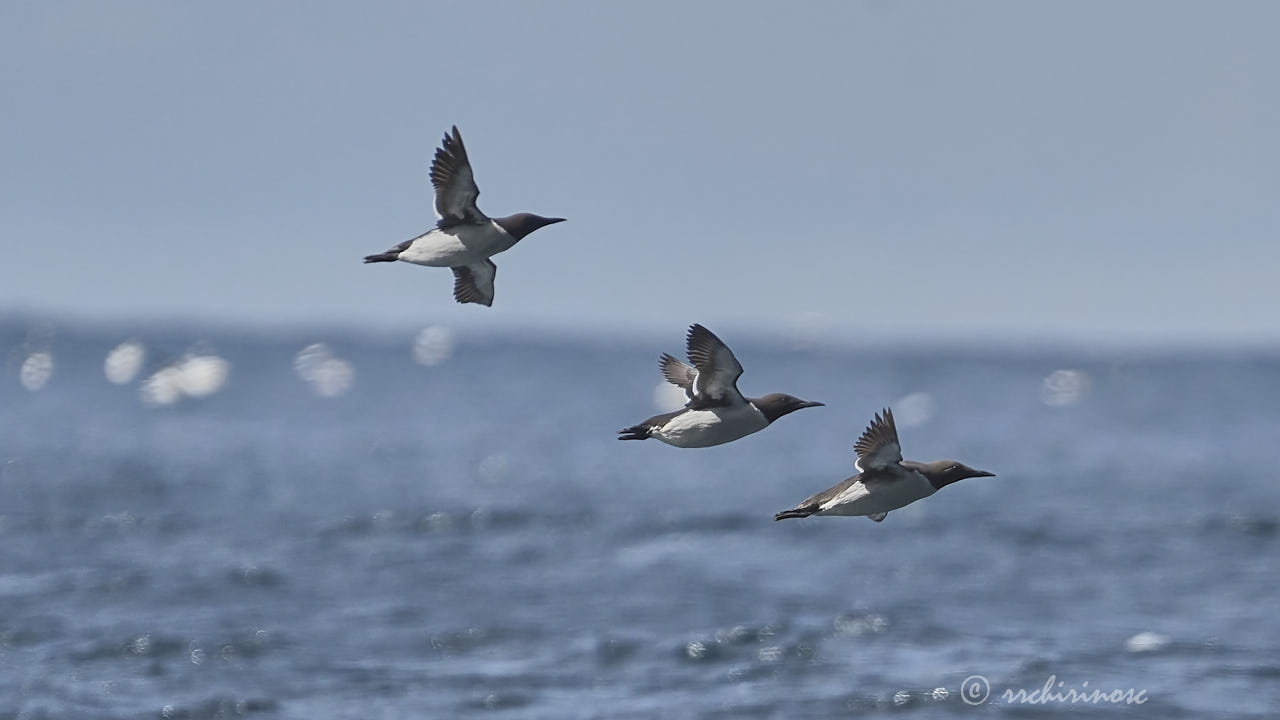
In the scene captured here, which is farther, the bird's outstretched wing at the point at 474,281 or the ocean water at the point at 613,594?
the ocean water at the point at 613,594

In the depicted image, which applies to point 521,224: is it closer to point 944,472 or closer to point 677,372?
point 677,372

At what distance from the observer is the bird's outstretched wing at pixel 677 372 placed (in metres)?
22.8

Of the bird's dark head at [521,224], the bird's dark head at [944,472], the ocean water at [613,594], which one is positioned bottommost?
the ocean water at [613,594]

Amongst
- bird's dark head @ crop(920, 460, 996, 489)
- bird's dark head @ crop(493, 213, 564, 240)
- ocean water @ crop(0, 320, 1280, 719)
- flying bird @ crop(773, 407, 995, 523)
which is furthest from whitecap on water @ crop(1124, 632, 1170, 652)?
bird's dark head @ crop(493, 213, 564, 240)

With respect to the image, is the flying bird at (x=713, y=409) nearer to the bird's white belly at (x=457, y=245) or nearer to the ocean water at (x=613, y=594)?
the bird's white belly at (x=457, y=245)

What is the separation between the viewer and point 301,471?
188250 mm

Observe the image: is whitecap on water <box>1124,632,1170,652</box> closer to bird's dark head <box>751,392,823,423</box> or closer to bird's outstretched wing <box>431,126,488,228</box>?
bird's dark head <box>751,392,823,423</box>

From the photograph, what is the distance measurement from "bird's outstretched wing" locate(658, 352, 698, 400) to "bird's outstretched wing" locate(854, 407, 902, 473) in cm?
335

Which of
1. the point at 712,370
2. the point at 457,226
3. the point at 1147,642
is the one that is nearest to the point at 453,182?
the point at 457,226

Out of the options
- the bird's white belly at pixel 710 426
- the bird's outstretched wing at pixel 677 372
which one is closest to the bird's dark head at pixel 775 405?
the bird's white belly at pixel 710 426

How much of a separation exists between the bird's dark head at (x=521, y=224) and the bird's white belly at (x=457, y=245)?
0.26 feet

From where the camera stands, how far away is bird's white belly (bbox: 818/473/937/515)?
64.3 ft

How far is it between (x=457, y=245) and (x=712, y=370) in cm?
358

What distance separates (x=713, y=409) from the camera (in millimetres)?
20906
